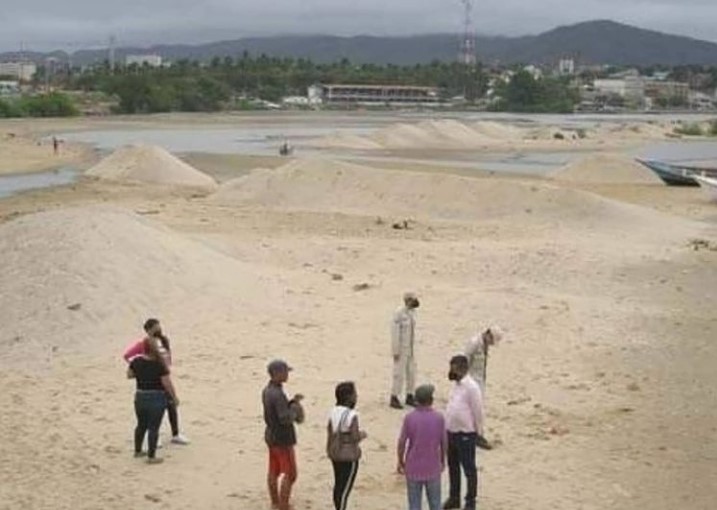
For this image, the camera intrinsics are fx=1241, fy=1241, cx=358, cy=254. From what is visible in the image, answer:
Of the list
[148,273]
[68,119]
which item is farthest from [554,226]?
[68,119]

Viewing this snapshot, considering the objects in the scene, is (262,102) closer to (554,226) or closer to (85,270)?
(554,226)

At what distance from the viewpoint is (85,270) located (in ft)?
62.5

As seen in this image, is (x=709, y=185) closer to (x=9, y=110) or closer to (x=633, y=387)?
(x=633, y=387)

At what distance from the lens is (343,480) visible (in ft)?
34.7

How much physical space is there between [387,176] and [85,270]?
23.0 meters

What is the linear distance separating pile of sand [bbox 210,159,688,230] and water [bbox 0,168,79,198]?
980cm

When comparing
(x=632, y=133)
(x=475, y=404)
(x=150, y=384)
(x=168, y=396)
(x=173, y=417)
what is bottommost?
(x=632, y=133)

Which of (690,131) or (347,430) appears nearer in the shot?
(347,430)

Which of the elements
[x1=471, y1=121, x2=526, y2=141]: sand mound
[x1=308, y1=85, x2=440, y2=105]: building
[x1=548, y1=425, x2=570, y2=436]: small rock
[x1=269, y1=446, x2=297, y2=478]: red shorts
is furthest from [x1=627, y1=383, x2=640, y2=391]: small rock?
[x1=308, y1=85, x2=440, y2=105]: building

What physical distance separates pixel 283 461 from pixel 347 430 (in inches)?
37.8

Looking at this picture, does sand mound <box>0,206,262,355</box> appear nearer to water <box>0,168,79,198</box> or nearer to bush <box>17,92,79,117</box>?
water <box>0,168,79,198</box>

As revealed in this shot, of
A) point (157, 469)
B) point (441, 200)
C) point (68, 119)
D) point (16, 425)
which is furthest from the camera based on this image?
point (68, 119)

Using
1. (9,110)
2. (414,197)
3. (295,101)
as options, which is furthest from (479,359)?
(295,101)

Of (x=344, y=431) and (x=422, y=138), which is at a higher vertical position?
(x=344, y=431)
